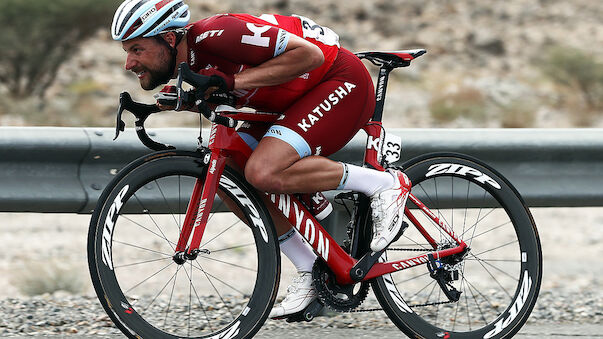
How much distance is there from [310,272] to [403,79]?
16539 mm

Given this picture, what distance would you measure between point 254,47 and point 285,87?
0.33 metres

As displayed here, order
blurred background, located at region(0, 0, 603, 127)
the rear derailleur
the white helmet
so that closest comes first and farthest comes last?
the white helmet → the rear derailleur → blurred background, located at region(0, 0, 603, 127)

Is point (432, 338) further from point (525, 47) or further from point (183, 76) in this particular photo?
point (525, 47)

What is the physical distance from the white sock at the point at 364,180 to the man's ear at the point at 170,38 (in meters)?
0.93

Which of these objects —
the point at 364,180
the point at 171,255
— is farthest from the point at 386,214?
the point at 171,255

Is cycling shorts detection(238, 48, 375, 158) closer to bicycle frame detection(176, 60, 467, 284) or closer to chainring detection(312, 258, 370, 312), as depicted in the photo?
bicycle frame detection(176, 60, 467, 284)

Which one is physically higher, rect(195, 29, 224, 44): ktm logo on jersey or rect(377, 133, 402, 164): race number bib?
rect(195, 29, 224, 44): ktm logo on jersey

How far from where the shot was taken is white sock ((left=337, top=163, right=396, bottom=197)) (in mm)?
4090

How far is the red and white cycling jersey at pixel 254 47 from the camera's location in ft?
12.1

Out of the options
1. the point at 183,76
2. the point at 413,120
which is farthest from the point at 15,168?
the point at 413,120

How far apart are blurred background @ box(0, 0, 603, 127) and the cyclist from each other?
10.8m

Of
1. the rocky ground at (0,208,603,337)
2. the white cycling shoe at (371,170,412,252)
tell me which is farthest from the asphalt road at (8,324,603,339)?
the white cycling shoe at (371,170,412,252)

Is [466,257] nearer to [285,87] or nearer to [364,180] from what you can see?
[364,180]

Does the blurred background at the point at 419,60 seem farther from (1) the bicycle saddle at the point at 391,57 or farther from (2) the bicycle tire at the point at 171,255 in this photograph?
(1) the bicycle saddle at the point at 391,57
